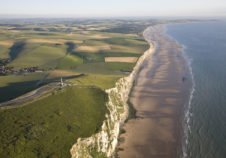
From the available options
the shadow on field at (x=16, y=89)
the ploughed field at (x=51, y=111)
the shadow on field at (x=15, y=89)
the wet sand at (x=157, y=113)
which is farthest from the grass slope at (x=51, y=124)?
the shadow on field at (x=15, y=89)

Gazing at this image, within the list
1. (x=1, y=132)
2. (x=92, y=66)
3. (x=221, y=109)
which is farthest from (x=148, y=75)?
(x=1, y=132)

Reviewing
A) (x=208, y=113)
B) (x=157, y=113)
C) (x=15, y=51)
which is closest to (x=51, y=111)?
(x=157, y=113)

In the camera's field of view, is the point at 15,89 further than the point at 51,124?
Yes

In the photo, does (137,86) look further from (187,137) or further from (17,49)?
(17,49)

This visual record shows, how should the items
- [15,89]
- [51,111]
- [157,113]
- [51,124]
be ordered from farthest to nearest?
1. [15,89]
2. [157,113]
3. [51,111]
4. [51,124]

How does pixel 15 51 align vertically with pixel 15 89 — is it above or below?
above

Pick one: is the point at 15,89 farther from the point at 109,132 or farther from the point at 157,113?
the point at 157,113

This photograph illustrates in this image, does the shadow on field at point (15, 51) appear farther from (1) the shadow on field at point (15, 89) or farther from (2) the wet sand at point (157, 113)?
(2) the wet sand at point (157, 113)
